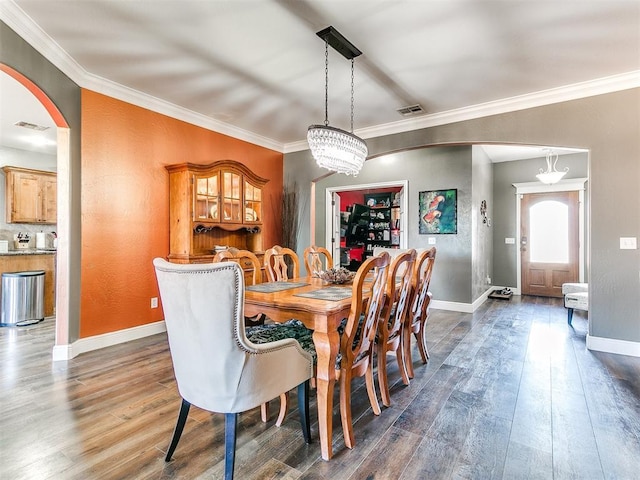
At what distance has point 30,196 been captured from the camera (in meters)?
5.17

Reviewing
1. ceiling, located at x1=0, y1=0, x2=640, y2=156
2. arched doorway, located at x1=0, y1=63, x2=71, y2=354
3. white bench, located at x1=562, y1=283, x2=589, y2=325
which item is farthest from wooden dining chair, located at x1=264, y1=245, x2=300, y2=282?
white bench, located at x1=562, y1=283, x2=589, y2=325

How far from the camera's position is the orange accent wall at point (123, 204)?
3266 millimetres

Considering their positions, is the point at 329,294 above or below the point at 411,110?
below

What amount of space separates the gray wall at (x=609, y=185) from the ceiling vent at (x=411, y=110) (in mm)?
1222

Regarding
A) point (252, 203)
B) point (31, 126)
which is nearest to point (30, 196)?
point (31, 126)

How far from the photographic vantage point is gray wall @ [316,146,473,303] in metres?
5.09

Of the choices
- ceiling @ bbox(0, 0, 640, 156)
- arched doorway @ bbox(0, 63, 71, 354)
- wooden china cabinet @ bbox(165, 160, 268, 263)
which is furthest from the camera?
wooden china cabinet @ bbox(165, 160, 268, 263)

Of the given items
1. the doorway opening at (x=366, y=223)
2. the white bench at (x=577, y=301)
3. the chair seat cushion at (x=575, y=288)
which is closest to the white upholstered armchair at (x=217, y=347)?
the white bench at (x=577, y=301)

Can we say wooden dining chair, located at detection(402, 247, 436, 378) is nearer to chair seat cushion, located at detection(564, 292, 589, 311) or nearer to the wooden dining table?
the wooden dining table

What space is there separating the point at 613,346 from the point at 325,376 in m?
3.33

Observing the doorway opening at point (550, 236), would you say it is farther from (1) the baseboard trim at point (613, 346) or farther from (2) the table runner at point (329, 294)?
(2) the table runner at point (329, 294)

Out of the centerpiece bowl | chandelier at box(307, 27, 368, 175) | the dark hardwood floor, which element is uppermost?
chandelier at box(307, 27, 368, 175)

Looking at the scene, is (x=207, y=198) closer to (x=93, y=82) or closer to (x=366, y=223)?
(x=93, y=82)

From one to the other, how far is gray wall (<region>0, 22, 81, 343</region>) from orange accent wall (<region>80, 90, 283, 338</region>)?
0.25 feet
